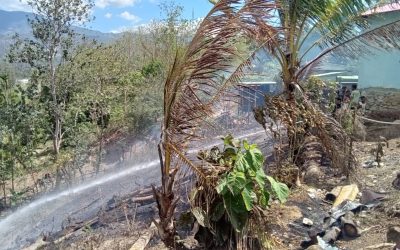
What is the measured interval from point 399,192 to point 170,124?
12.9ft

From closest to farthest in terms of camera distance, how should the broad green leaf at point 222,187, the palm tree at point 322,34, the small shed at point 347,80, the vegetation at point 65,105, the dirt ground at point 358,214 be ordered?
1. the broad green leaf at point 222,187
2. the dirt ground at point 358,214
3. the palm tree at point 322,34
4. the vegetation at point 65,105
5. the small shed at point 347,80

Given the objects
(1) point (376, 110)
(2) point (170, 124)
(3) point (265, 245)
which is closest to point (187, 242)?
(3) point (265, 245)

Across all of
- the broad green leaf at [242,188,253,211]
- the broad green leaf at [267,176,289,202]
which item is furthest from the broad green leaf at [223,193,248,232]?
the broad green leaf at [267,176,289,202]

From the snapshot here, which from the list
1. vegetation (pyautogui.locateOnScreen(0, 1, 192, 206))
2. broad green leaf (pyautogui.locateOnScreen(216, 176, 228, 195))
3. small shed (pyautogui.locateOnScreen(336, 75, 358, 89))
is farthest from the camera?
small shed (pyautogui.locateOnScreen(336, 75, 358, 89))

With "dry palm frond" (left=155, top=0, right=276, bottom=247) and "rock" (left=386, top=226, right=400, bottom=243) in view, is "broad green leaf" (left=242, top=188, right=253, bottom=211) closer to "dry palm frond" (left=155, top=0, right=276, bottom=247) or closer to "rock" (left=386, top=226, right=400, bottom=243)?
"dry palm frond" (left=155, top=0, right=276, bottom=247)

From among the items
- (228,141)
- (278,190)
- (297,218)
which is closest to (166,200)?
(228,141)

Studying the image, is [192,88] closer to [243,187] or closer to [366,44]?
[243,187]

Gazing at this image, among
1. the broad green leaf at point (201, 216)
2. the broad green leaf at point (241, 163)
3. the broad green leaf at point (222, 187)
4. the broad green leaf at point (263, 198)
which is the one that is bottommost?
the broad green leaf at point (201, 216)

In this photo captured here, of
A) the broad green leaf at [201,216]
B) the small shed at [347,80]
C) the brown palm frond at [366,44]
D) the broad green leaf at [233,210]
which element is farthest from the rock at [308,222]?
the small shed at [347,80]

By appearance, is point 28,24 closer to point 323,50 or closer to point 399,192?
point 323,50

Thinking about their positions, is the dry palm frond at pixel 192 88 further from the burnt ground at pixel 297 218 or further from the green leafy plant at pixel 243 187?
the burnt ground at pixel 297 218

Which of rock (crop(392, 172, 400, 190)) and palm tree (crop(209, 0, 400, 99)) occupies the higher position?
palm tree (crop(209, 0, 400, 99))

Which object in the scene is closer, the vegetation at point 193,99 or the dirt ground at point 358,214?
the vegetation at point 193,99

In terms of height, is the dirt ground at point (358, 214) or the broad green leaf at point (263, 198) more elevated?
the broad green leaf at point (263, 198)
